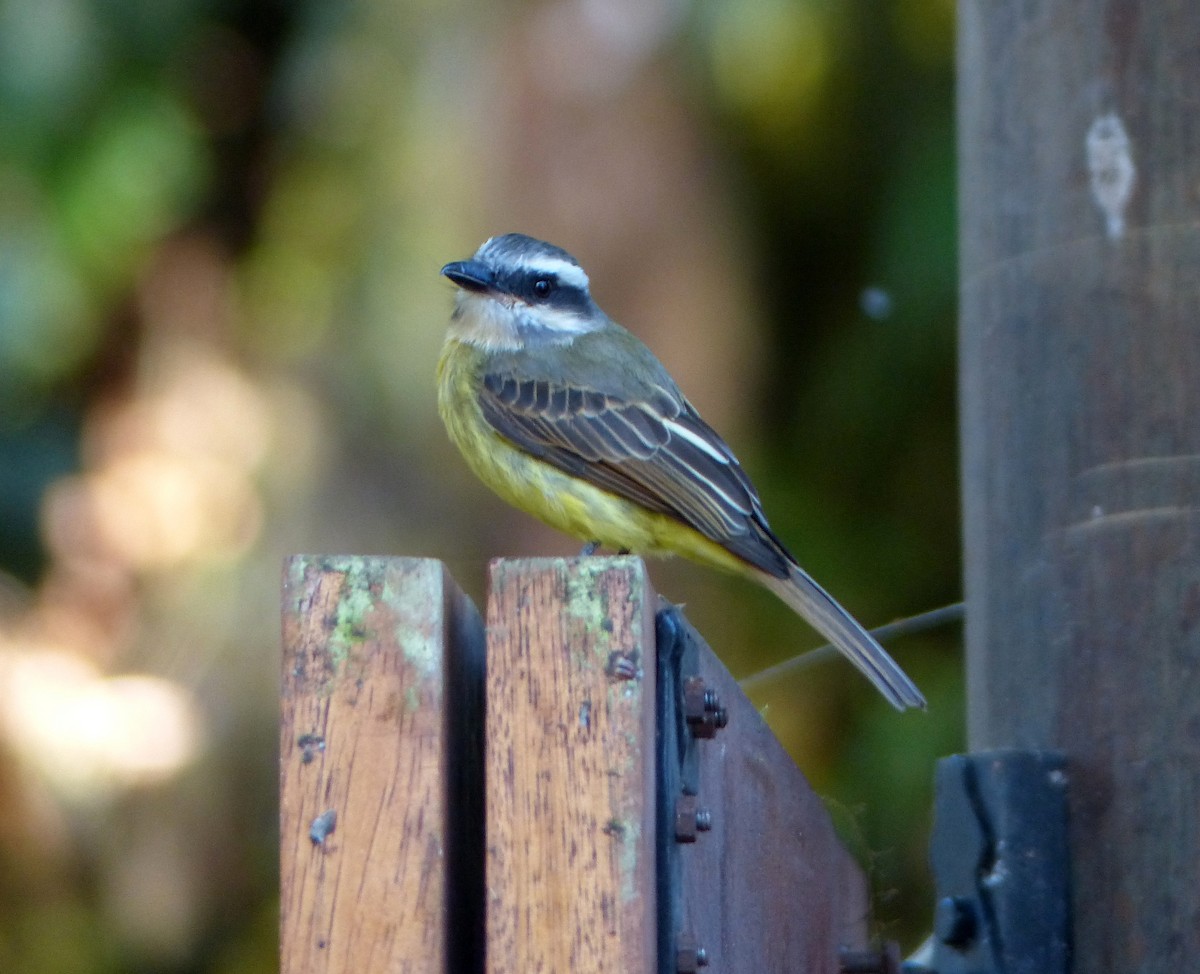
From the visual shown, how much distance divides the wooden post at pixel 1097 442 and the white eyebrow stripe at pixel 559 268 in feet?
6.45

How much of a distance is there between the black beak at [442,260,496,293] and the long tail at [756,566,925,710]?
41.6 inches

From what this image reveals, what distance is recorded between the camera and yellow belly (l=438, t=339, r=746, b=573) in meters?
4.08

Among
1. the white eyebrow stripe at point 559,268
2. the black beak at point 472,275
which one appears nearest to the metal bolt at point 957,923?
the black beak at point 472,275

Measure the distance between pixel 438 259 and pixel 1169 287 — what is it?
431 cm

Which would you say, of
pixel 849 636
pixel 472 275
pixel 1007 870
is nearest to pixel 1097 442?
pixel 1007 870

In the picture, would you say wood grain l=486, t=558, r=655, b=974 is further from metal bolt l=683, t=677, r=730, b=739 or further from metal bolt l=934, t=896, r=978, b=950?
metal bolt l=934, t=896, r=978, b=950

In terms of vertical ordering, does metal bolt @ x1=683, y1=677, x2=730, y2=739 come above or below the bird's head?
below

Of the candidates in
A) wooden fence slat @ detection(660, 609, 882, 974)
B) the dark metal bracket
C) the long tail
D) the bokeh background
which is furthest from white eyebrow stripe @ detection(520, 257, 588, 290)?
the dark metal bracket

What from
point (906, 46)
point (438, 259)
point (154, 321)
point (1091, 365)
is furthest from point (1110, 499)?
point (154, 321)

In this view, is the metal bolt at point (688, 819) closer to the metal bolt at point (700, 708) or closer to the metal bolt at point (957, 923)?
the metal bolt at point (700, 708)

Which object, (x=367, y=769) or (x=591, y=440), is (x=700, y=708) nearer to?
(x=367, y=769)

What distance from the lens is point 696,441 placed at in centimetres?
433

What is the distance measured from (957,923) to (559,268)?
2.58 meters

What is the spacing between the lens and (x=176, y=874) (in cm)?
695
